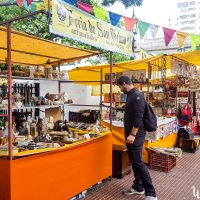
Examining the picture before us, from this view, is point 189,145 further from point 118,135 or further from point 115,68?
point 115,68

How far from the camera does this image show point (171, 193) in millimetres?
4512

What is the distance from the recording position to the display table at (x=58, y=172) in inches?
125

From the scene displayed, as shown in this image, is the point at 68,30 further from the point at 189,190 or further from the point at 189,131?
the point at 189,131

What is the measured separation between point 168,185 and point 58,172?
2.19m

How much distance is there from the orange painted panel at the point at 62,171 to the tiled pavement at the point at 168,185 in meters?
0.21

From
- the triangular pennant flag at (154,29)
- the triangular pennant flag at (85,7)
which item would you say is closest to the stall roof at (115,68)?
the triangular pennant flag at (154,29)

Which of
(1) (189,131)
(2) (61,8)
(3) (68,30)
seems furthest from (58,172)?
(1) (189,131)

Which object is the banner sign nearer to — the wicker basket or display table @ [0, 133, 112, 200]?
display table @ [0, 133, 112, 200]

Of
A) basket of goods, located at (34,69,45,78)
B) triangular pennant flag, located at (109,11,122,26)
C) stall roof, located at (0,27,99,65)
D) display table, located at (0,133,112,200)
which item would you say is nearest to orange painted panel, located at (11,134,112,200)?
display table, located at (0,133,112,200)

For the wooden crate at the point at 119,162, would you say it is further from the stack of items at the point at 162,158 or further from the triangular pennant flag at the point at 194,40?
the triangular pennant flag at the point at 194,40

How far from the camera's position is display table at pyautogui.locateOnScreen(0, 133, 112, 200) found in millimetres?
3164

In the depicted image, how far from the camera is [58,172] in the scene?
3727 millimetres

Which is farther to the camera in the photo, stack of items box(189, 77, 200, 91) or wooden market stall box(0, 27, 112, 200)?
stack of items box(189, 77, 200, 91)

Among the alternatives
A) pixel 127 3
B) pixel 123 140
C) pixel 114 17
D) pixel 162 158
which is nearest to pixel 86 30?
pixel 114 17
